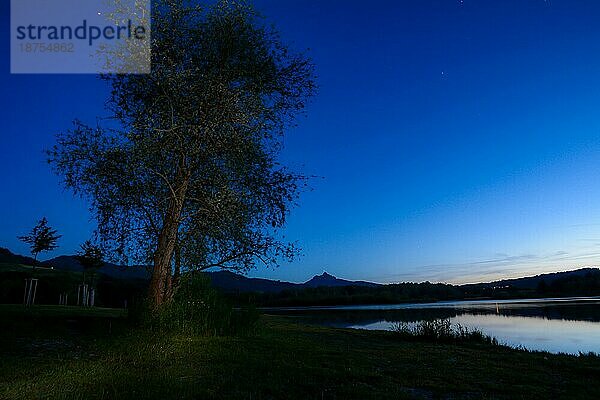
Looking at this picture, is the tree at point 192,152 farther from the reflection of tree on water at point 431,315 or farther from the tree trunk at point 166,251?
the reflection of tree on water at point 431,315

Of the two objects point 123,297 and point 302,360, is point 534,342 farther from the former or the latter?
point 123,297

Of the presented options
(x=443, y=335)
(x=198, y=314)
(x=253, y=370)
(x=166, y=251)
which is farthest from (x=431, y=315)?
(x=253, y=370)

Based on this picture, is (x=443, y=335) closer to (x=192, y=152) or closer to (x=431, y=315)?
(x=192, y=152)

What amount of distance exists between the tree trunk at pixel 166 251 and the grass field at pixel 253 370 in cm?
185

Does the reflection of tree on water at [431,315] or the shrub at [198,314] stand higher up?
the shrub at [198,314]

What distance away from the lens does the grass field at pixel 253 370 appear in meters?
8.24

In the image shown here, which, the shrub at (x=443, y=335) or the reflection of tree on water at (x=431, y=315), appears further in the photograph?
the reflection of tree on water at (x=431, y=315)

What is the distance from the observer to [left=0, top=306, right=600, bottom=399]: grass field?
8242 mm

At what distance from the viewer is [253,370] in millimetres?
10383

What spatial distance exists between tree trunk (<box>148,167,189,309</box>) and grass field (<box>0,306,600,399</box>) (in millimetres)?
1848

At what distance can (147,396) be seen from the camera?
299 inches

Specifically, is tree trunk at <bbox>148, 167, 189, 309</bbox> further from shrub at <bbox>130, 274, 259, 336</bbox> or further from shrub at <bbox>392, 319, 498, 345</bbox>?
shrub at <bbox>392, 319, 498, 345</bbox>

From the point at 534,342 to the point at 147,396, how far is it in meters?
26.3

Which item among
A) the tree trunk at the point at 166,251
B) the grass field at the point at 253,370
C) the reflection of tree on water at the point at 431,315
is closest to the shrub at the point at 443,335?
the grass field at the point at 253,370
